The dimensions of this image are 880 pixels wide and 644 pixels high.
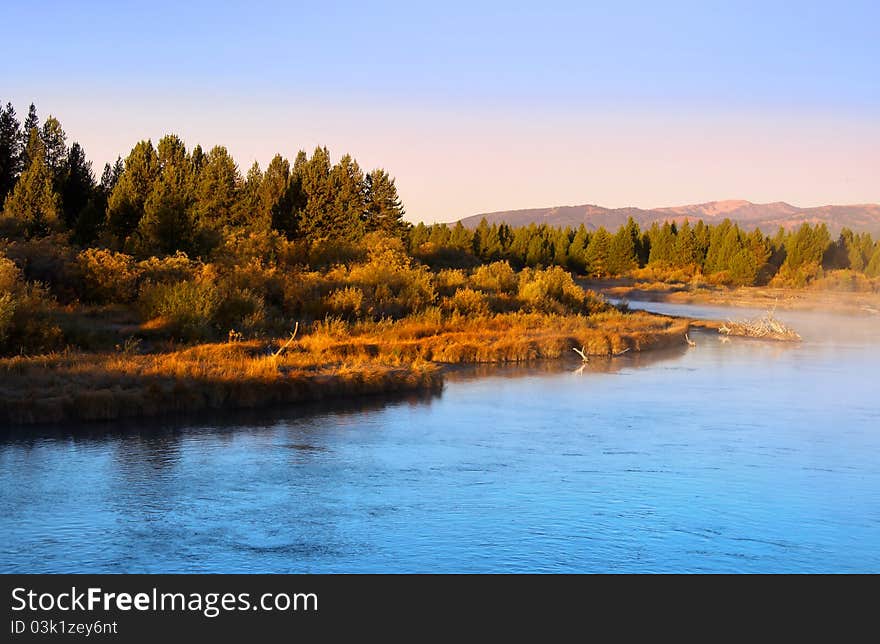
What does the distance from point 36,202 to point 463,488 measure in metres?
36.3

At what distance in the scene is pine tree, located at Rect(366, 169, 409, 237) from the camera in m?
58.7

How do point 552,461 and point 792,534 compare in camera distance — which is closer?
point 792,534

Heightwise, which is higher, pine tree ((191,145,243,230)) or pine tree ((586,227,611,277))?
pine tree ((191,145,243,230))

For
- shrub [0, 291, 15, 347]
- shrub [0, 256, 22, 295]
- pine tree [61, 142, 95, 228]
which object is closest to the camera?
shrub [0, 291, 15, 347]

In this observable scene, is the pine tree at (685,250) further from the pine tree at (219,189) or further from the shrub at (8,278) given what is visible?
the shrub at (8,278)

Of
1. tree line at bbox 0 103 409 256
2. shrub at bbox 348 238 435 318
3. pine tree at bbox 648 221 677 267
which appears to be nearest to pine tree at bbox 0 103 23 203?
tree line at bbox 0 103 409 256

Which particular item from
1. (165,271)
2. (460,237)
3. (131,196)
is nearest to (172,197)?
(131,196)

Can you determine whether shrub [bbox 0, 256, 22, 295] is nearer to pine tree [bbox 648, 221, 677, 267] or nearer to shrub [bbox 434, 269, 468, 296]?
shrub [bbox 434, 269, 468, 296]

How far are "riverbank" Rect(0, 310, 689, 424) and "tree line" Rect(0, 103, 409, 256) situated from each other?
14581 millimetres

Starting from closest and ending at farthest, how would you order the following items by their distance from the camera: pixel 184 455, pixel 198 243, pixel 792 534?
pixel 792 534 < pixel 184 455 < pixel 198 243

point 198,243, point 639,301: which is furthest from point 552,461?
point 639,301
